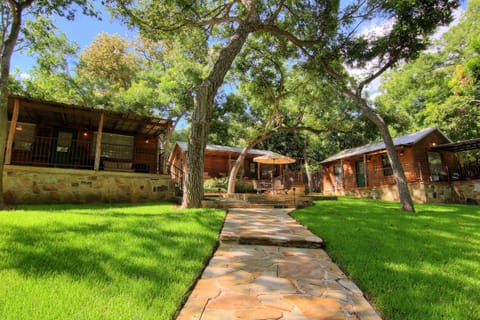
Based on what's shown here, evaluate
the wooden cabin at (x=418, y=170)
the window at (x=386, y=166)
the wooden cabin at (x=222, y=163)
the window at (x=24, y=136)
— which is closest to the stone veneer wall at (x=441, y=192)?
the wooden cabin at (x=418, y=170)

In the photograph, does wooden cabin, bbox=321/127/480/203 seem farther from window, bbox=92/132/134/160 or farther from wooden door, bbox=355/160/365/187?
window, bbox=92/132/134/160

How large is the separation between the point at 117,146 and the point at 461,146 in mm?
18953

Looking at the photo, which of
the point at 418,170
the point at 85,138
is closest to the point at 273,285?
the point at 85,138

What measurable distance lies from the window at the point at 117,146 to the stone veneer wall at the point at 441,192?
47.9 feet

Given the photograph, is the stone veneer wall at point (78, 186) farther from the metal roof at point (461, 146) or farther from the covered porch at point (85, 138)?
the metal roof at point (461, 146)

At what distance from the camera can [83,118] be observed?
1023 cm

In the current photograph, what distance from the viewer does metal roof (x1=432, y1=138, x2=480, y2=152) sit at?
13.2 meters

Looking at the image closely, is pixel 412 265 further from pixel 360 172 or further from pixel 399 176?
pixel 360 172

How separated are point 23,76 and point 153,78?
7671mm

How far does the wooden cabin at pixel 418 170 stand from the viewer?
45.0 feet

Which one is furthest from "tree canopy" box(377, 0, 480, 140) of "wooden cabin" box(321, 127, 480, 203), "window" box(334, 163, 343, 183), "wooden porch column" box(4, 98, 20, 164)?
"wooden porch column" box(4, 98, 20, 164)

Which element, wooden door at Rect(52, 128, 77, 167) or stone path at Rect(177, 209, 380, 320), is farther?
wooden door at Rect(52, 128, 77, 167)

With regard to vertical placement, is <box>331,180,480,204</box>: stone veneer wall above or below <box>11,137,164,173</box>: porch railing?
below

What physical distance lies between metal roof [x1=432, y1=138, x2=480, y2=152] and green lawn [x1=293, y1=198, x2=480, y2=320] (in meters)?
11.3
